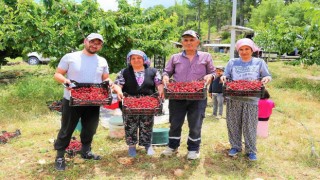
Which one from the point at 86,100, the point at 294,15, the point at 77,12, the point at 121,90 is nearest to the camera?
the point at 86,100

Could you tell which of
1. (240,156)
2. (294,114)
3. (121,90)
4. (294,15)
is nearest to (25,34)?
(121,90)

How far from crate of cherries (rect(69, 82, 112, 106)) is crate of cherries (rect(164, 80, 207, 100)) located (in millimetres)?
767

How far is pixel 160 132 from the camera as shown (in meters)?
5.16

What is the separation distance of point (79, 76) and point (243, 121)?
7.82 ft

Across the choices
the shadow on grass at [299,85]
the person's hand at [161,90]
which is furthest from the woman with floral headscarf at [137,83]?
the shadow on grass at [299,85]

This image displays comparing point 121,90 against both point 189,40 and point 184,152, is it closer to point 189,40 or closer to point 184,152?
point 189,40

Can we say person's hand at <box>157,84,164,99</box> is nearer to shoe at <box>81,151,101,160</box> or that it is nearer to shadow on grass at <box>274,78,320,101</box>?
shoe at <box>81,151,101,160</box>

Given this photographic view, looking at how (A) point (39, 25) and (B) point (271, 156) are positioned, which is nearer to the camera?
(B) point (271, 156)

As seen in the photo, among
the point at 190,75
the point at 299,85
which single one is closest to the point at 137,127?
the point at 190,75

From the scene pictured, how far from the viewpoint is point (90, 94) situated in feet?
12.4

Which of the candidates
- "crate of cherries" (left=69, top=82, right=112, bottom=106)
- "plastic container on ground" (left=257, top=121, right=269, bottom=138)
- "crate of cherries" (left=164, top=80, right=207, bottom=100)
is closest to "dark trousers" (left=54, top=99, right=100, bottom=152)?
"crate of cherries" (left=69, top=82, right=112, bottom=106)

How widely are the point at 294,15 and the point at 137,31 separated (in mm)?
33839

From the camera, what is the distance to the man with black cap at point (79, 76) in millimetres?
3885

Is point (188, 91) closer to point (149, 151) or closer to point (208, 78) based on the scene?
point (208, 78)
